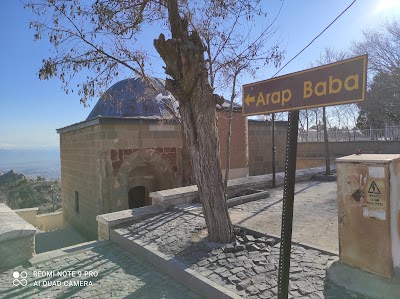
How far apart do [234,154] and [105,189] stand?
18.3ft

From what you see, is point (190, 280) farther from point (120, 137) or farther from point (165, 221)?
point (120, 137)

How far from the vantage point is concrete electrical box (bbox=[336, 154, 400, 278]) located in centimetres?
297

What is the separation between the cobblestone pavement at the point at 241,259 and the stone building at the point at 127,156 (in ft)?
13.1

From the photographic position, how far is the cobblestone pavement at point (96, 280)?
362 centimetres

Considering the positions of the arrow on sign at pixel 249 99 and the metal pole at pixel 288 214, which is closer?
the metal pole at pixel 288 214

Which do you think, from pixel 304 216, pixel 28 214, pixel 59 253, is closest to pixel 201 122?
pixel 304 216

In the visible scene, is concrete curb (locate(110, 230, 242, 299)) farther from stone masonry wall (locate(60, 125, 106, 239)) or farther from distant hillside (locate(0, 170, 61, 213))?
distant hillside (locate(0, 170, 61, 213))

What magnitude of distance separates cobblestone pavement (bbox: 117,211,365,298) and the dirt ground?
50 cm

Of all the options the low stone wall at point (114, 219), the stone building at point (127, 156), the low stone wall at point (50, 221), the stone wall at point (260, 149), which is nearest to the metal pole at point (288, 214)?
the low stone wall at point (114, 219)

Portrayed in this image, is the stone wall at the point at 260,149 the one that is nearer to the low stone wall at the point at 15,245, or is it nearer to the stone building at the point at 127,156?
the stone building at the point at 127,156

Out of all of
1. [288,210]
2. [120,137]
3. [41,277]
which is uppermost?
[120,137]

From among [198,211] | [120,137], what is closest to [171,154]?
[120,137]

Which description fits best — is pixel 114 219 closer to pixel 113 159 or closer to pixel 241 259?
pixel 241 259

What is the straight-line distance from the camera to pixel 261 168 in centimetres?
1441
